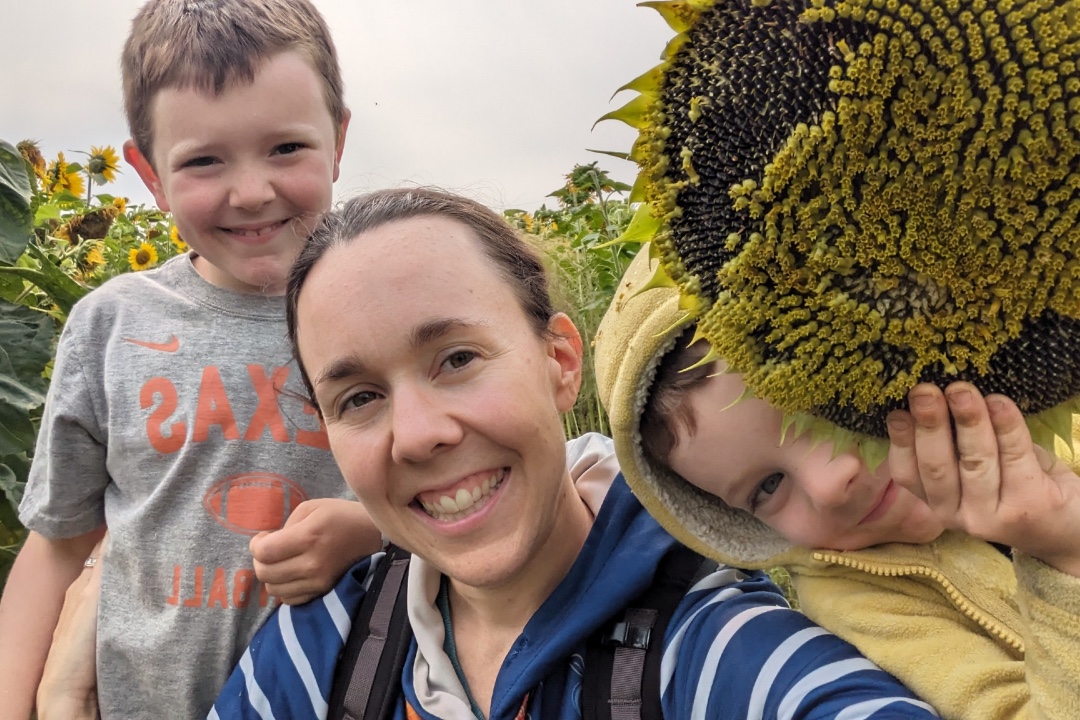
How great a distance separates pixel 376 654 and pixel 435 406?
57 cm

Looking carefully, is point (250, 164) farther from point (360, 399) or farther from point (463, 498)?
point (463, 498)

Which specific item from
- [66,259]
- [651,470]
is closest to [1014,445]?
[651,470]

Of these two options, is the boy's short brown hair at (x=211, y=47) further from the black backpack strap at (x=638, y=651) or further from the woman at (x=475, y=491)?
the black backpack strap at (x=638, y=651)

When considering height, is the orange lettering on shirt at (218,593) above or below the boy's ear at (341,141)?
below

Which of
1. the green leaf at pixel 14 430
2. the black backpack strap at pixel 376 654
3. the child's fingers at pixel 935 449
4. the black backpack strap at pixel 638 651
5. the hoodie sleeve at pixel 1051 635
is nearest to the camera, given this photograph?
the child's fingers at pixel 935 449

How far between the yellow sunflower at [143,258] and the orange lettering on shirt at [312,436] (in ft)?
9.24

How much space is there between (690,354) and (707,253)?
2.05ft

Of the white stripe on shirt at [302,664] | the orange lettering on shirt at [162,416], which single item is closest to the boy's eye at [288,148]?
the orange lettering on shirt at [162,416]

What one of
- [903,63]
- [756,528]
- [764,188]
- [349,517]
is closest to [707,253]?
[764,188]

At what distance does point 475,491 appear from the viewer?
1503 mm

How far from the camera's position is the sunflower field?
2795 mm

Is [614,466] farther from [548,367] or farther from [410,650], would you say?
[410,650]

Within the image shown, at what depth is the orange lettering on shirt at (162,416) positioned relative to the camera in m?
2.03

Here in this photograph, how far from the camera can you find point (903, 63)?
0.66 meters
